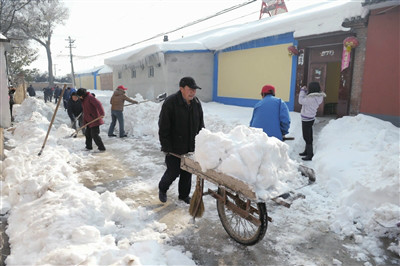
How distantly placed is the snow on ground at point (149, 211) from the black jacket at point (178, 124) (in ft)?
2.25

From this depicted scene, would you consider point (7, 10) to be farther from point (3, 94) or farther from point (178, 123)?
point (178, 123)

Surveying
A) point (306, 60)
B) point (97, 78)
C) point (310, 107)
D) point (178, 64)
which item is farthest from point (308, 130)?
point (97, 78)

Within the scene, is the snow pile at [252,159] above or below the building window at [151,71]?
below

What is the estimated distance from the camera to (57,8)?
3584 cm

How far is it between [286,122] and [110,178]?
350cm

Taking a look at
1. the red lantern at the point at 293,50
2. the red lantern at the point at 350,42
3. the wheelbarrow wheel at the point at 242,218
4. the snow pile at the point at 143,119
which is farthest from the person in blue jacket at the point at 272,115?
the snow pile at the point at 143,119

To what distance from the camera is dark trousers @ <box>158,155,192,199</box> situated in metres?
4.15

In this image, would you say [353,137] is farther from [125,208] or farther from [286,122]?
[125,208]

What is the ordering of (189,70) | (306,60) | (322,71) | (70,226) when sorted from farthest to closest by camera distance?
(189,70) → (306,60) → (322,71) → (70,226)

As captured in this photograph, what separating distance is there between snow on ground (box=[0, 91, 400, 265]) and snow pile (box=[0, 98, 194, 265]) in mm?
11

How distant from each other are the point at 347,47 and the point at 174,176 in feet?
20.9

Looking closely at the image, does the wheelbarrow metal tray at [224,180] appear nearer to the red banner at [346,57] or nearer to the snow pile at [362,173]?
the snow pile at [362,173]

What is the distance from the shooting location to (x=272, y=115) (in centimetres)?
457

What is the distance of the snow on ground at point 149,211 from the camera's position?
2.84 m
